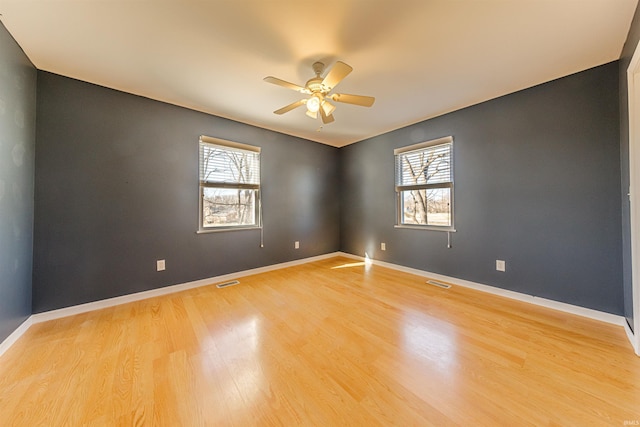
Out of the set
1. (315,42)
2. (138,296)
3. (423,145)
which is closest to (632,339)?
(423,145)

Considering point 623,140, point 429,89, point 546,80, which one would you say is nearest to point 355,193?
point 429,89

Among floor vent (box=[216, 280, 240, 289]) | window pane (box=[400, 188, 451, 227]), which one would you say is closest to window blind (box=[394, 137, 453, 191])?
window pane (box=[400, 188, 451, 227])

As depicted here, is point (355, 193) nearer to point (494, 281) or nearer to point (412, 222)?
point (412, 222)

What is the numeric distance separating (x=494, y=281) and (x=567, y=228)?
87 centimetres

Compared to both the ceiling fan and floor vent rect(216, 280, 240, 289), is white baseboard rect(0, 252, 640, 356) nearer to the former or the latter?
floor vent rect(216, 280, 240, 289)

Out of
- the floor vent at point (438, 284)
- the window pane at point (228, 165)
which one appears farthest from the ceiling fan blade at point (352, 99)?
the floor vent at point (438, 284)

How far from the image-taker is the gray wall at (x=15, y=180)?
5.25 feet

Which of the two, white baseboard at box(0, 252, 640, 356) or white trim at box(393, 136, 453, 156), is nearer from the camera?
white baseboard at box(0, 252, 640, 356)

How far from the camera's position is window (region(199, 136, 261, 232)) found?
305 cm

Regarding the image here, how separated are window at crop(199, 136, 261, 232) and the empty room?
32 mm

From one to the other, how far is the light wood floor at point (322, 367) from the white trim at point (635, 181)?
0.98 feet

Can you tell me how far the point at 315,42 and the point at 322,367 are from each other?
2.32 meters

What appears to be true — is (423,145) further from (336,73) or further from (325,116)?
(336,73)

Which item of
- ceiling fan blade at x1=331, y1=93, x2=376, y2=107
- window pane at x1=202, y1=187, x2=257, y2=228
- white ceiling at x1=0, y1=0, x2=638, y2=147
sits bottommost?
window pane at x1=202, y1=187, x2=257, y2=228
